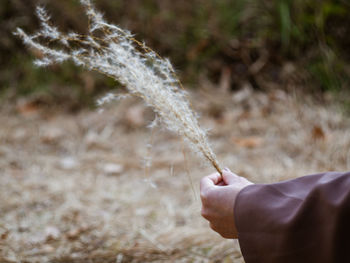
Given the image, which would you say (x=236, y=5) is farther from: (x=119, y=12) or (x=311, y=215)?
(x=311, y=215)

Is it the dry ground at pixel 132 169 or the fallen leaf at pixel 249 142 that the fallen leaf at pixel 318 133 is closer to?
the dry ground at pixel 132 169

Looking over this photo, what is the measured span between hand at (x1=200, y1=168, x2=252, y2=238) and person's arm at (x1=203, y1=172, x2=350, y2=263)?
0.05ft

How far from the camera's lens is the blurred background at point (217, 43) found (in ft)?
9.05

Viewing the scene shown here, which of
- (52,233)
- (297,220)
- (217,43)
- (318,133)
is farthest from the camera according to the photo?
(217,43)

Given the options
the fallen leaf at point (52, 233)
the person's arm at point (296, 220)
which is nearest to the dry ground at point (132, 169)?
the fallen leaf at point (52, 233)

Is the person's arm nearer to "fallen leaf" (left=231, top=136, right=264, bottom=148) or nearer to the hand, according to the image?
the hand

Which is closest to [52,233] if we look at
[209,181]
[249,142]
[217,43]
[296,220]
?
[209,181]

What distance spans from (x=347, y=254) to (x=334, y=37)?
2685mm

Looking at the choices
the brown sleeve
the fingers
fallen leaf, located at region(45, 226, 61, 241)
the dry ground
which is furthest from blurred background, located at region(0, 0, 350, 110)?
the brown sleeve

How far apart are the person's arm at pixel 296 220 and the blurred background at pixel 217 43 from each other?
7.29 feet

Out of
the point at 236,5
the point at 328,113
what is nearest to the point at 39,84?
the point at 236,5

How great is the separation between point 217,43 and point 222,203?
261cm

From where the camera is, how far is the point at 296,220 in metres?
0.56

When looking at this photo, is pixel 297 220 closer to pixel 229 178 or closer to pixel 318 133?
pixel 229 178
